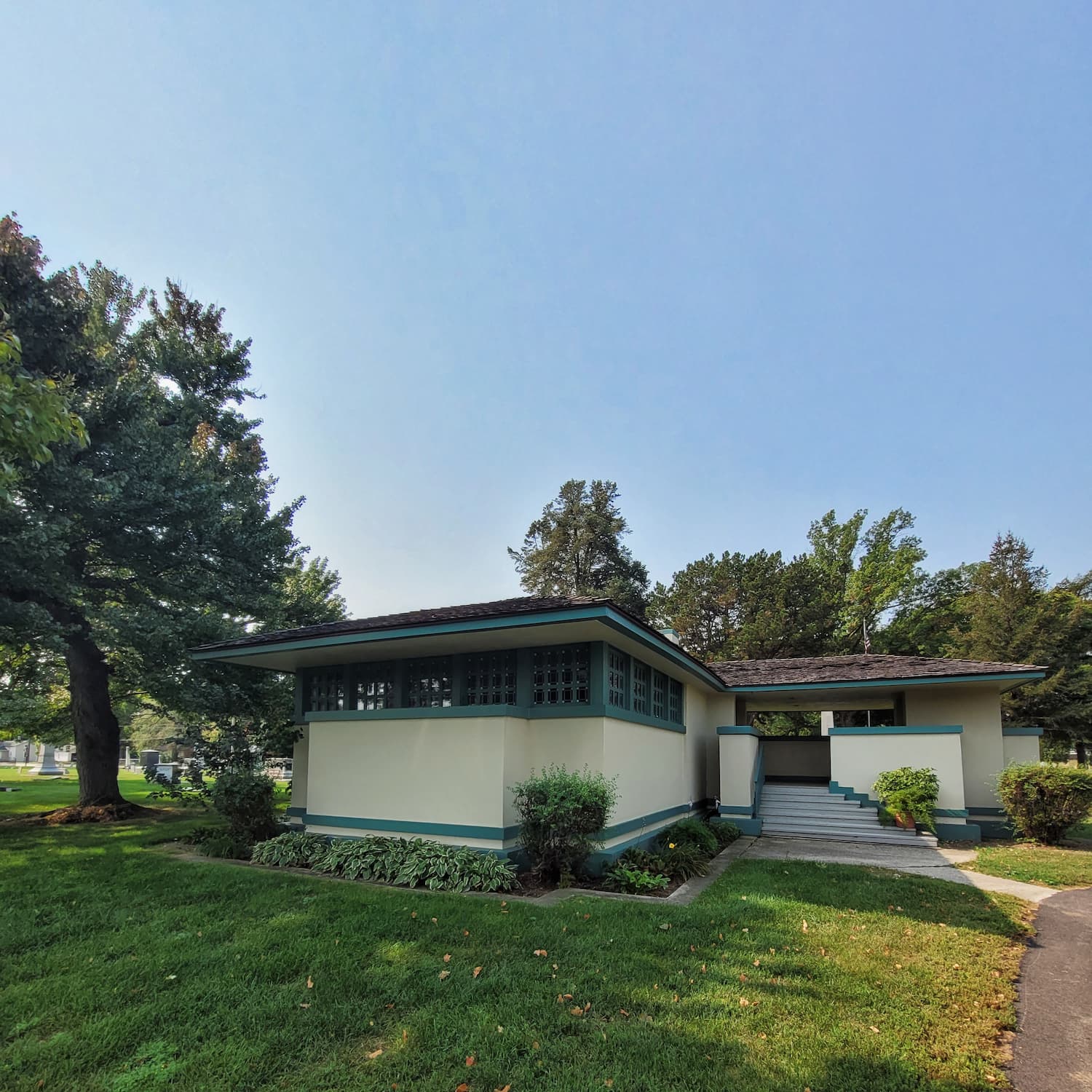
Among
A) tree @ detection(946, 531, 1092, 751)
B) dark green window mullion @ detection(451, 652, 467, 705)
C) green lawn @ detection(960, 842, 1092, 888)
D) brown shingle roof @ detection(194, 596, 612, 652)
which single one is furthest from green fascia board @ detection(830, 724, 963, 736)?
tree @ detection(946, 531, 1092, 751)

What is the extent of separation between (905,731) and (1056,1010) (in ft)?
28.4

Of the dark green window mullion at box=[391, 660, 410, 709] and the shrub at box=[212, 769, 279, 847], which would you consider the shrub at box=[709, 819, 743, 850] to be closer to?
the dark green window mullion at box=[391, 660, 410, 709]

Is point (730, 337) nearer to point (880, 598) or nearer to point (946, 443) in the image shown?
point (946, 443)

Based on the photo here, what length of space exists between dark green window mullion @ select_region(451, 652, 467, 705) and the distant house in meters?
0.02

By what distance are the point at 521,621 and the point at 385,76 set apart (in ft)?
25.0

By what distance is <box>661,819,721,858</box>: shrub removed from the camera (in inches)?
378

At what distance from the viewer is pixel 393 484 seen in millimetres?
15281

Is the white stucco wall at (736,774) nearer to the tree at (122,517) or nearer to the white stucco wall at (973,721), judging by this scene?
the white stucco wall at (973,721)

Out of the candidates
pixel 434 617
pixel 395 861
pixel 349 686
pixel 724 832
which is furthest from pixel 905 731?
pixel 349 686

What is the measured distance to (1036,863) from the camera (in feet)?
29.7

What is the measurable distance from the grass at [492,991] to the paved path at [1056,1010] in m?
Answer: 0.15

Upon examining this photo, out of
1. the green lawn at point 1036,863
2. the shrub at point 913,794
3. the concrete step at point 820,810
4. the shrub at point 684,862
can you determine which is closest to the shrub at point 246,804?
the shrub at point 684,862

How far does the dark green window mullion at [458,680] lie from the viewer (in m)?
8.98

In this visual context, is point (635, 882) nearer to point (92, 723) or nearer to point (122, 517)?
point (122, 517)
